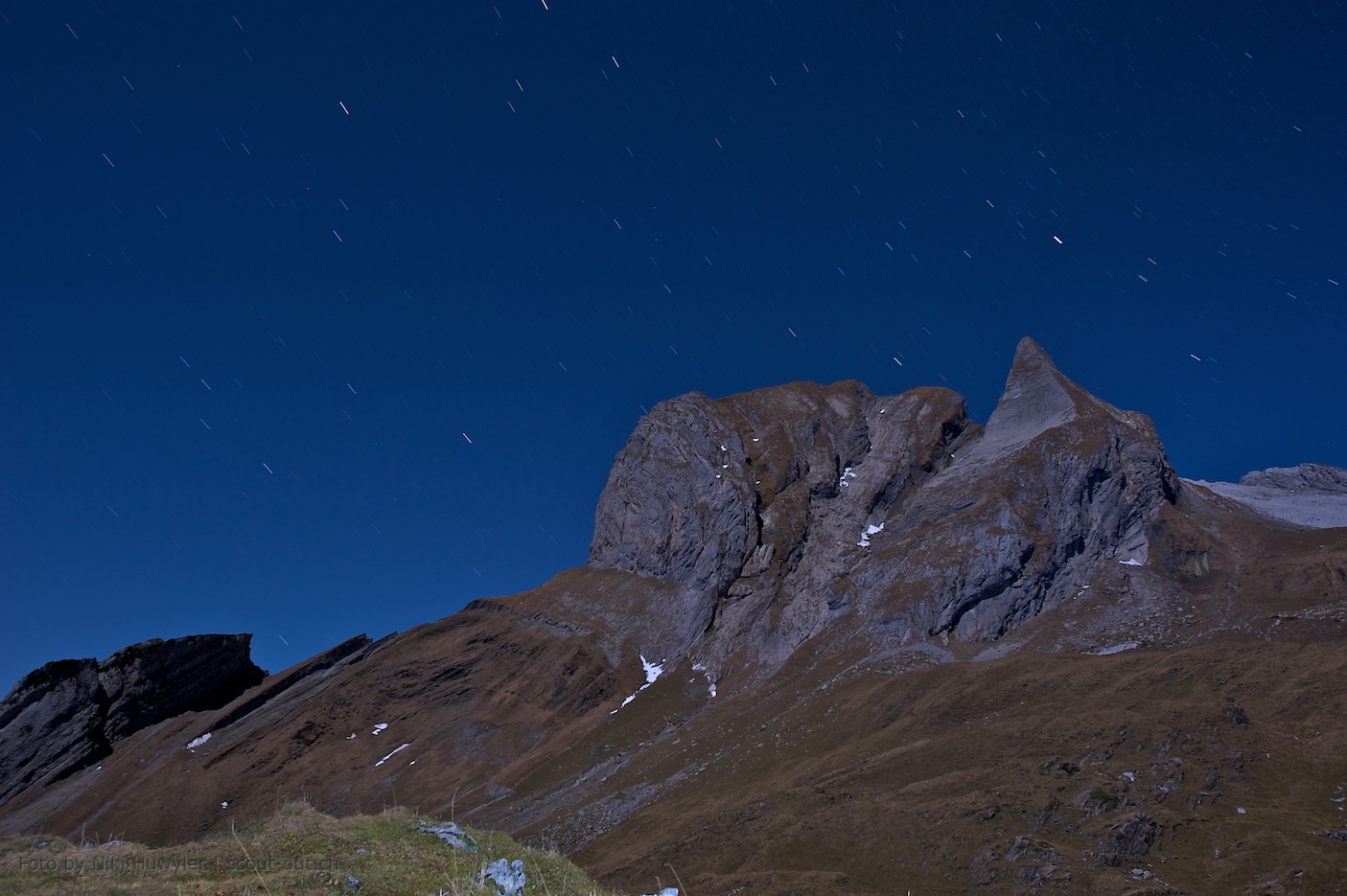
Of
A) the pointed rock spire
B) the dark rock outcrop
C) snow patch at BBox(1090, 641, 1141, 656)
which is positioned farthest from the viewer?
the pointed rock spire

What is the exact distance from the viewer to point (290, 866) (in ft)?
46.6

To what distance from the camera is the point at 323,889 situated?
12.9 metres

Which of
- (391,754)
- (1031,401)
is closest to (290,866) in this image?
(391,754)

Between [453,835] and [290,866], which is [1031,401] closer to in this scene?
[453,835]

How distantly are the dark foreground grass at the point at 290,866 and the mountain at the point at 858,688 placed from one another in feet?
76.9

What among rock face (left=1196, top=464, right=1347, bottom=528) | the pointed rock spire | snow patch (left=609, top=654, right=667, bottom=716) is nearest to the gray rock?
snow patch (left=609, top=654, right=667, bottom=716)

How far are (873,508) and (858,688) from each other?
4433cm

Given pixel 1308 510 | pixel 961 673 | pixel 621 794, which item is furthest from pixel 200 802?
pixel 1308 510

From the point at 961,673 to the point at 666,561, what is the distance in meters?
59.4

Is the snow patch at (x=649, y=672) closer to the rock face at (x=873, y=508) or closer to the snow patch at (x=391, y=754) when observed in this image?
the rock face at (x=873, y=508)

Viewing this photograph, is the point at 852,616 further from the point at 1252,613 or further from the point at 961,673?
the point at 1252,613

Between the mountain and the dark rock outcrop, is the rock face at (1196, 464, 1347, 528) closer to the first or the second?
the mountain

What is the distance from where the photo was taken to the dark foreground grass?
12883mm

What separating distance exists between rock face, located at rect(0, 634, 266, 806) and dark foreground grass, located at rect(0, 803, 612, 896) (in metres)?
113
